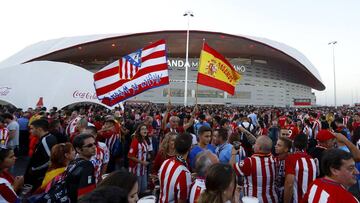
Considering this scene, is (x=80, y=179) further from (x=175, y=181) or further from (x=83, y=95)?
(x=83, y=95)

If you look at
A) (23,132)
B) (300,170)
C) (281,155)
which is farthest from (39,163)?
(23,132)

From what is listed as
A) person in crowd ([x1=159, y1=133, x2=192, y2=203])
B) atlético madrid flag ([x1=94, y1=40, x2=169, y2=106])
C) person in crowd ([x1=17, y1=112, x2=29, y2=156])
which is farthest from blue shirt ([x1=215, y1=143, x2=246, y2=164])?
person in crowd ([x1=17, y1=112, x2=29, y2=156])

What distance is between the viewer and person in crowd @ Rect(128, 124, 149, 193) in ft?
15.7

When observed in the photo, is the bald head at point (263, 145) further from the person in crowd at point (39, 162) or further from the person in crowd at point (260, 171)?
the person in crowd at point (39, 162)

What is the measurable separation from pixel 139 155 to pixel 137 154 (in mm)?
41

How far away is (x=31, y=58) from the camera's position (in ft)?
130

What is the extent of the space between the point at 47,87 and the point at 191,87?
35.9 metres

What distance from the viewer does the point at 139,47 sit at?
4709cm

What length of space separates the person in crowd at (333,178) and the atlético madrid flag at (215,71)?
5772 millimetres

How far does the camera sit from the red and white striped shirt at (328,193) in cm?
195

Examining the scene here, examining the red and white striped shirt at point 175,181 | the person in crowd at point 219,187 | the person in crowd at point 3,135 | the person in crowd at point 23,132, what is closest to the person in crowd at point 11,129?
the person in crowd at point 3,135

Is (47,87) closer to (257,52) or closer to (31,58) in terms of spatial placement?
(31,58)

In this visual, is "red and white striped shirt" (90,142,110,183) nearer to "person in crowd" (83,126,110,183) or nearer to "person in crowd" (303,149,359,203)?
"person in crowd" (83,126,110,183)

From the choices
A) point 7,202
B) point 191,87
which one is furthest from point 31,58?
point 7,202
